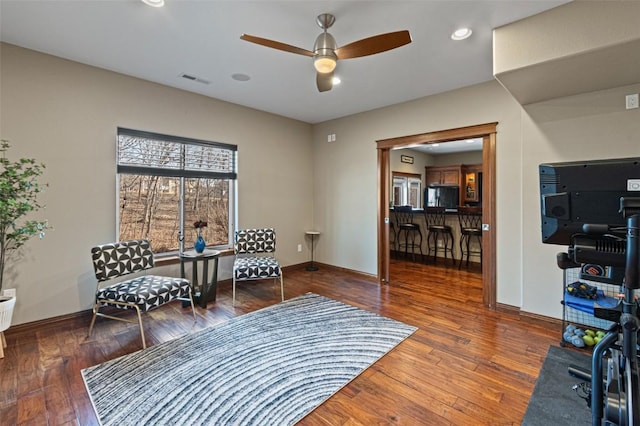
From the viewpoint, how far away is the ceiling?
222 centimetres

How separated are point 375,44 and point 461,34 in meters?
1.00

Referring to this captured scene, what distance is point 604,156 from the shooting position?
268 centimetres

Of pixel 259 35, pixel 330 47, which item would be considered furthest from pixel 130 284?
pixel 330 47

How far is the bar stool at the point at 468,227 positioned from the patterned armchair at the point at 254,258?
370 centimetres

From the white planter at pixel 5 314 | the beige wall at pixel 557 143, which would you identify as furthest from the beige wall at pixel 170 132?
the white planter at pixel 5 314

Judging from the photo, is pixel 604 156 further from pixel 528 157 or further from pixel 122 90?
pixel 122 90

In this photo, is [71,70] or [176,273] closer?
[71,70]

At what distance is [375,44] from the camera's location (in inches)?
83.8

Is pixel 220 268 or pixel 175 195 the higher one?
pixel 175 195

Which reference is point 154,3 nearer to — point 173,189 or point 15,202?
point 15,202

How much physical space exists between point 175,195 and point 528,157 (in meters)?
4.31

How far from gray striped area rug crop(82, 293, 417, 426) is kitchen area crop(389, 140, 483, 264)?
3872 millimetres

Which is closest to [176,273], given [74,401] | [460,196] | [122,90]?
[74,401]

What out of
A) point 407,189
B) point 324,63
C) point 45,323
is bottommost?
point 45,323
